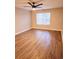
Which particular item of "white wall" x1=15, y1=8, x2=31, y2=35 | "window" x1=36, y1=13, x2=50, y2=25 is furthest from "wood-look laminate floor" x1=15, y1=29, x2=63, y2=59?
"window" x1=36, y1=13, x2=50, y2=25

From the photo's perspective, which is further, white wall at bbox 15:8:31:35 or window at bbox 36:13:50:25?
window at bbox 36:13:50:25

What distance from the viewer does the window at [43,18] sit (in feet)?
29.1

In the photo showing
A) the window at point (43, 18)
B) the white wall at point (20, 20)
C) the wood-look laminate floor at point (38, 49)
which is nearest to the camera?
A: the wood-look laminate floor at point (38, 49)

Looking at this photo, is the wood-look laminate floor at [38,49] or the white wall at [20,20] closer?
the wood-look laminate floor at [38,49]

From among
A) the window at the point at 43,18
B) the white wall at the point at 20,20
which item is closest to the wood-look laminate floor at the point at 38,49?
the white wall at the point at 20,20

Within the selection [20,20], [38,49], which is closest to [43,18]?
[20,20]

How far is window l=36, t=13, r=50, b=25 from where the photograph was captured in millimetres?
8878

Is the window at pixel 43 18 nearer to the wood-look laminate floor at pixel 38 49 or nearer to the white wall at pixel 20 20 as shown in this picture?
the white wall at pixel 20 20

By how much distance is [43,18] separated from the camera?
30.1 ft

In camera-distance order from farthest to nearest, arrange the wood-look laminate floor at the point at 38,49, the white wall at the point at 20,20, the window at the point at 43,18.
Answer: the window at the point at 43,18 < the white wall at the point at 20,20 < the wood-look laminate floor at the point at 38,49

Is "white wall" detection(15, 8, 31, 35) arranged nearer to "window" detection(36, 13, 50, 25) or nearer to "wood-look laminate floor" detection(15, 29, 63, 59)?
"window" detection(36, 13, 50, 25)
